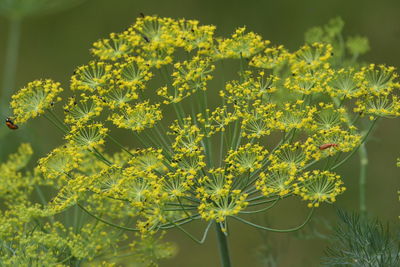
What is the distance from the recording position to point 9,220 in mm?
1387

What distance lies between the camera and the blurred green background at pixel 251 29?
9.48ft

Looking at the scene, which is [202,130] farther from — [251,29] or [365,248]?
[251,29]

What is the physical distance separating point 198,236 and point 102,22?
1334 mm

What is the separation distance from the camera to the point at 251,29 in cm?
327

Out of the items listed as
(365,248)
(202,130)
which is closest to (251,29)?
(202,130)

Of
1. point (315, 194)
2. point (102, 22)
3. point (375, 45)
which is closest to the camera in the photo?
point (315, 194)

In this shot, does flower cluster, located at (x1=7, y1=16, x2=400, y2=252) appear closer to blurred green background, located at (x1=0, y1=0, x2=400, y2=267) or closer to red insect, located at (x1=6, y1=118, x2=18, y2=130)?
red insect, located at (x1=6, y1=118, x2=18, y2=130)

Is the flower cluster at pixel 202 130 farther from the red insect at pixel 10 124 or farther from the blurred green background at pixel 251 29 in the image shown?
the blurred green background at pixel 251 29

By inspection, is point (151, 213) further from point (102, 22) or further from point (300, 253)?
Answer: point (102, 22)

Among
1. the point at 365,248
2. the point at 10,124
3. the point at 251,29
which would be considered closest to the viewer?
the point at 365,248

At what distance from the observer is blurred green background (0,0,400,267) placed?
289 centimetres

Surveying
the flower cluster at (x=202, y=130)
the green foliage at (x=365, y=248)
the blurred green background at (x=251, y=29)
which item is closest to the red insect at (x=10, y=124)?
the flower cluster at (x=202, y=130)

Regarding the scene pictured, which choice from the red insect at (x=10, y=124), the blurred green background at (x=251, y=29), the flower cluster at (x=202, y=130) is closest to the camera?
the flower cluster at (x=202, y=130)

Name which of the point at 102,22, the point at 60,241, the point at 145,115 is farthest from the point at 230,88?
the point at 102,22
